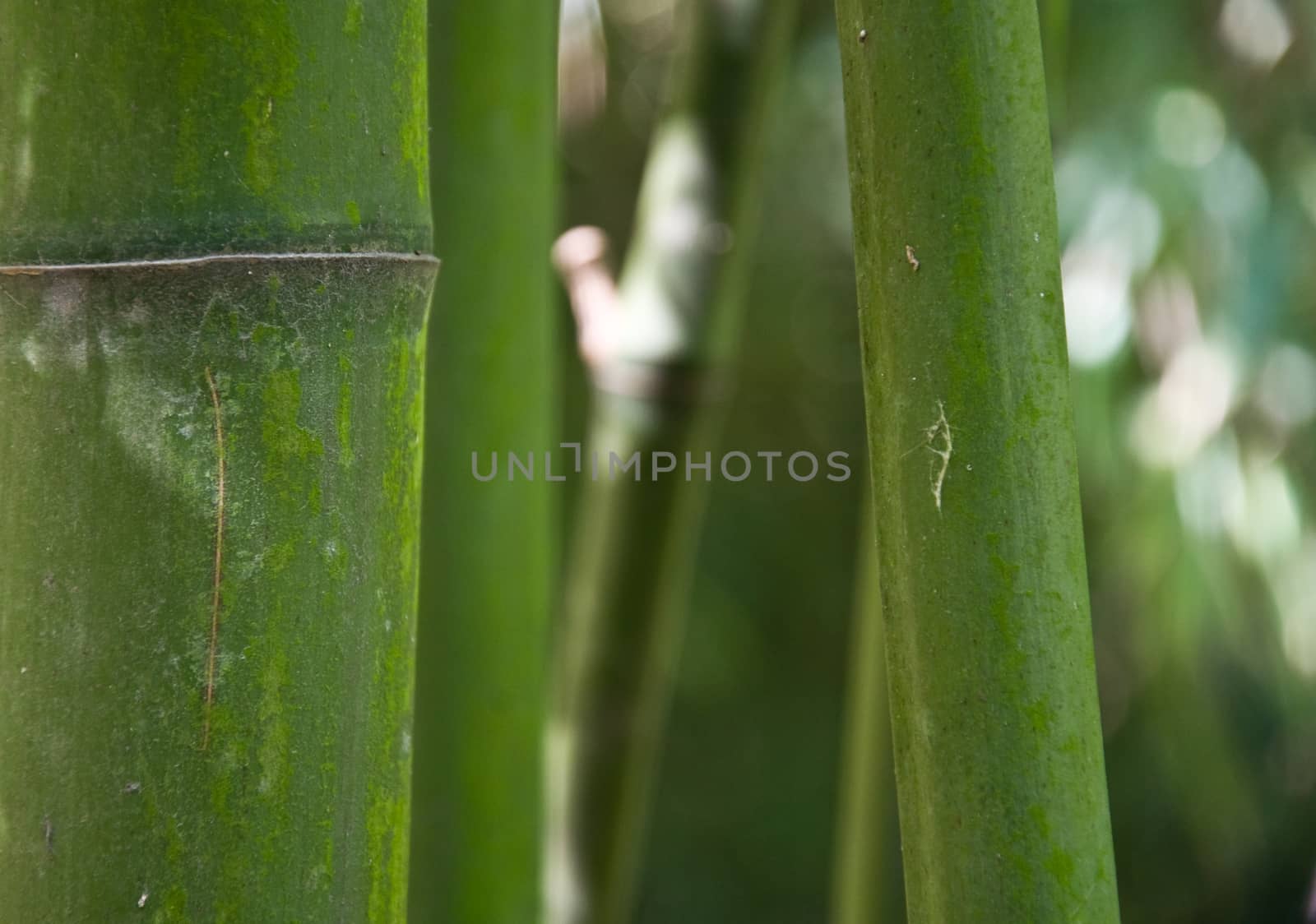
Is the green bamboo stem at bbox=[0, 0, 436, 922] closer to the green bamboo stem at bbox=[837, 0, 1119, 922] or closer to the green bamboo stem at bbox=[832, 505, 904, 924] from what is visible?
the green bamboo stem at bbox=[837, 0, 1119, 922]

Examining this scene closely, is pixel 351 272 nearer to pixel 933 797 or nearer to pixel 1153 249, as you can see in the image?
pixel 933 797

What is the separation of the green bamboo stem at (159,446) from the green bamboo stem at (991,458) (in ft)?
0.39

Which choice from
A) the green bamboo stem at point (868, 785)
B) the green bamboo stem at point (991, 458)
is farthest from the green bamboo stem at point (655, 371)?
the green bamboo stem at point (991, 458)

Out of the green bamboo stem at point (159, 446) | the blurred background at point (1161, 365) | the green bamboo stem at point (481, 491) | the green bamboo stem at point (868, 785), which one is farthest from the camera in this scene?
the blurred background at point (1161, 365)

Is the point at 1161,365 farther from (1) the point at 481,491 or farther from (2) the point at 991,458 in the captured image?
(2) the point at 991,458

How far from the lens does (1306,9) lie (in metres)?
1.14

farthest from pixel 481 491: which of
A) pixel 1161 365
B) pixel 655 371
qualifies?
pixel 1161 365

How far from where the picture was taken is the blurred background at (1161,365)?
3.80ft

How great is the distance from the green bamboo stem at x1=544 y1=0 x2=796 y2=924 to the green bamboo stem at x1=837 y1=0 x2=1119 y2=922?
49 cm

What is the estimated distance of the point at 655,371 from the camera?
76 cm

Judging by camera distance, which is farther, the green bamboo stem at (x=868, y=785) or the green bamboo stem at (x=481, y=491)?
the green bamboo stem at (x=868, y=785)

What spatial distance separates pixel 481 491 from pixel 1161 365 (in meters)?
0.92

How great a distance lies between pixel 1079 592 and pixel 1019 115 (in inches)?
3.8

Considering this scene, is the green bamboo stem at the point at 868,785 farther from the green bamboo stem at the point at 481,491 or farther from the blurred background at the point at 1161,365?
the blurred background at the point at 1161,365
